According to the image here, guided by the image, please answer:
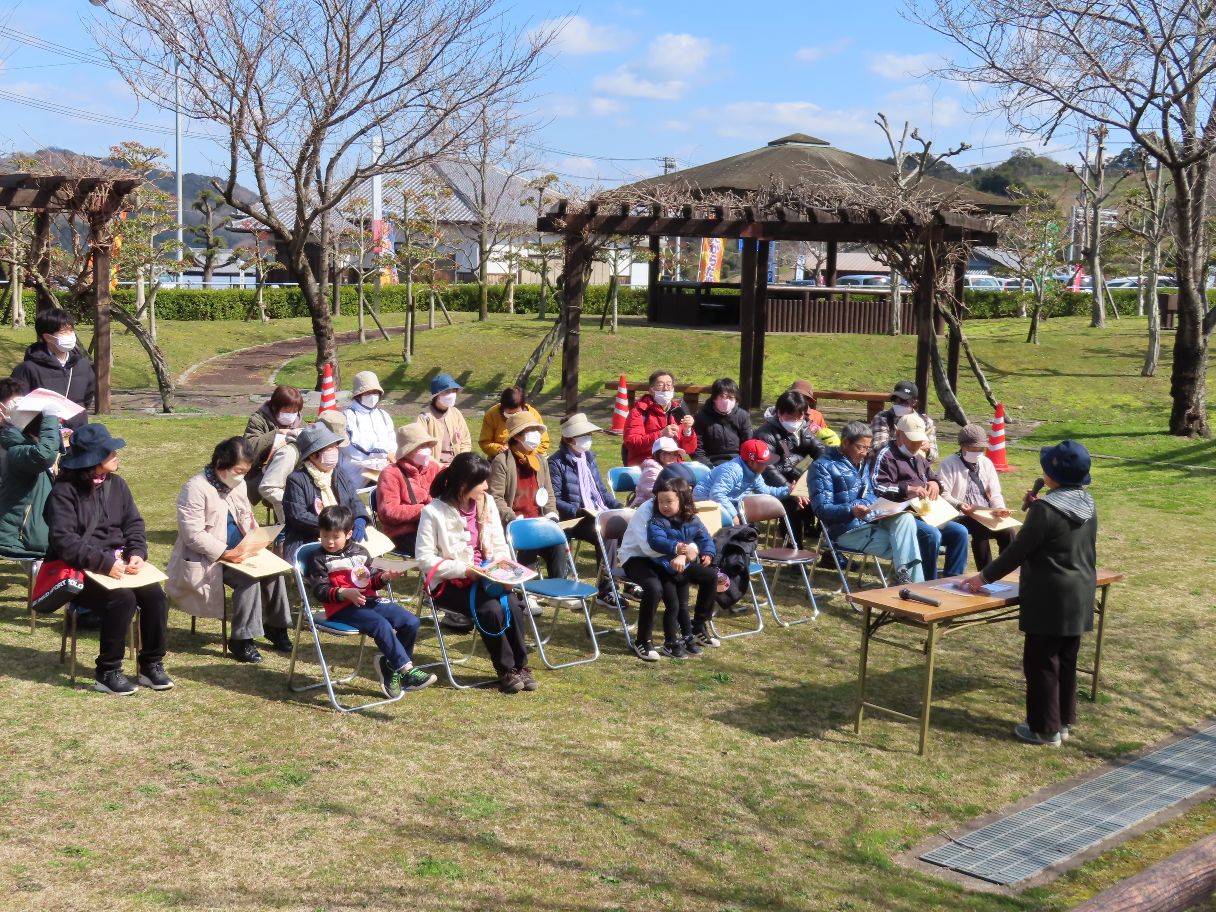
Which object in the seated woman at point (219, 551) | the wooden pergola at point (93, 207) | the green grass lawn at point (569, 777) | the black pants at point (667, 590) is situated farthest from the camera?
the wooden pergola at point (93, 207)

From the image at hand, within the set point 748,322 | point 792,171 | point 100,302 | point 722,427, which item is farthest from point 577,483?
point 792,171

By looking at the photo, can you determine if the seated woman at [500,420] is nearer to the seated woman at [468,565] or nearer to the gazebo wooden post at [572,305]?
the seated woman at [468,565]

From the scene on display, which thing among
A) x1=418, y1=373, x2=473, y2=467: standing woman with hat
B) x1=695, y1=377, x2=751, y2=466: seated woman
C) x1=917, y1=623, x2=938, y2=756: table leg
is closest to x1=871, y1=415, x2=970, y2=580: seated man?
x1=695, y1=377, x2=751, y2=466: seated woman

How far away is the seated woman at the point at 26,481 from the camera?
7309mm

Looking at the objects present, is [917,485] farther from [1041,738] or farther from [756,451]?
[1041,738]

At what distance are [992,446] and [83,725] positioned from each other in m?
11.2

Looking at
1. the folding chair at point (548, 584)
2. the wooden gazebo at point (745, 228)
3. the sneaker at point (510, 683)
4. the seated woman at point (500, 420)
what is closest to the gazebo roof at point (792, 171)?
the wooden gazebo at point (745, 228)

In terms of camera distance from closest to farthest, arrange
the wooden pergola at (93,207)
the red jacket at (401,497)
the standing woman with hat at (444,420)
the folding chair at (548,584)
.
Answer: the folding chair at (548,584), the red jacket at (401,497), the standing woman with hat at (444,420), the wooden pergola at (93,207)

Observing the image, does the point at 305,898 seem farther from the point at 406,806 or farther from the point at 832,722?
the point at 832,722

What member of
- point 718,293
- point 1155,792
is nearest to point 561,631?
point 1155,792

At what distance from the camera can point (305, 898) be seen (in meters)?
4.41

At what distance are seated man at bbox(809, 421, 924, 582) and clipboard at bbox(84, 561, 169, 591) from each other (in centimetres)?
463

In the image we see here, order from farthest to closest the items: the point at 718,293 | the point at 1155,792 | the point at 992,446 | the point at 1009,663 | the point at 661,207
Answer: the point at 718,293 → the point at 661,207 → the point at 992,446 → the point at 1009,663 → the point at 1155,792

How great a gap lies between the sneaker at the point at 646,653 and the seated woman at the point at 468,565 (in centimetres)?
85
